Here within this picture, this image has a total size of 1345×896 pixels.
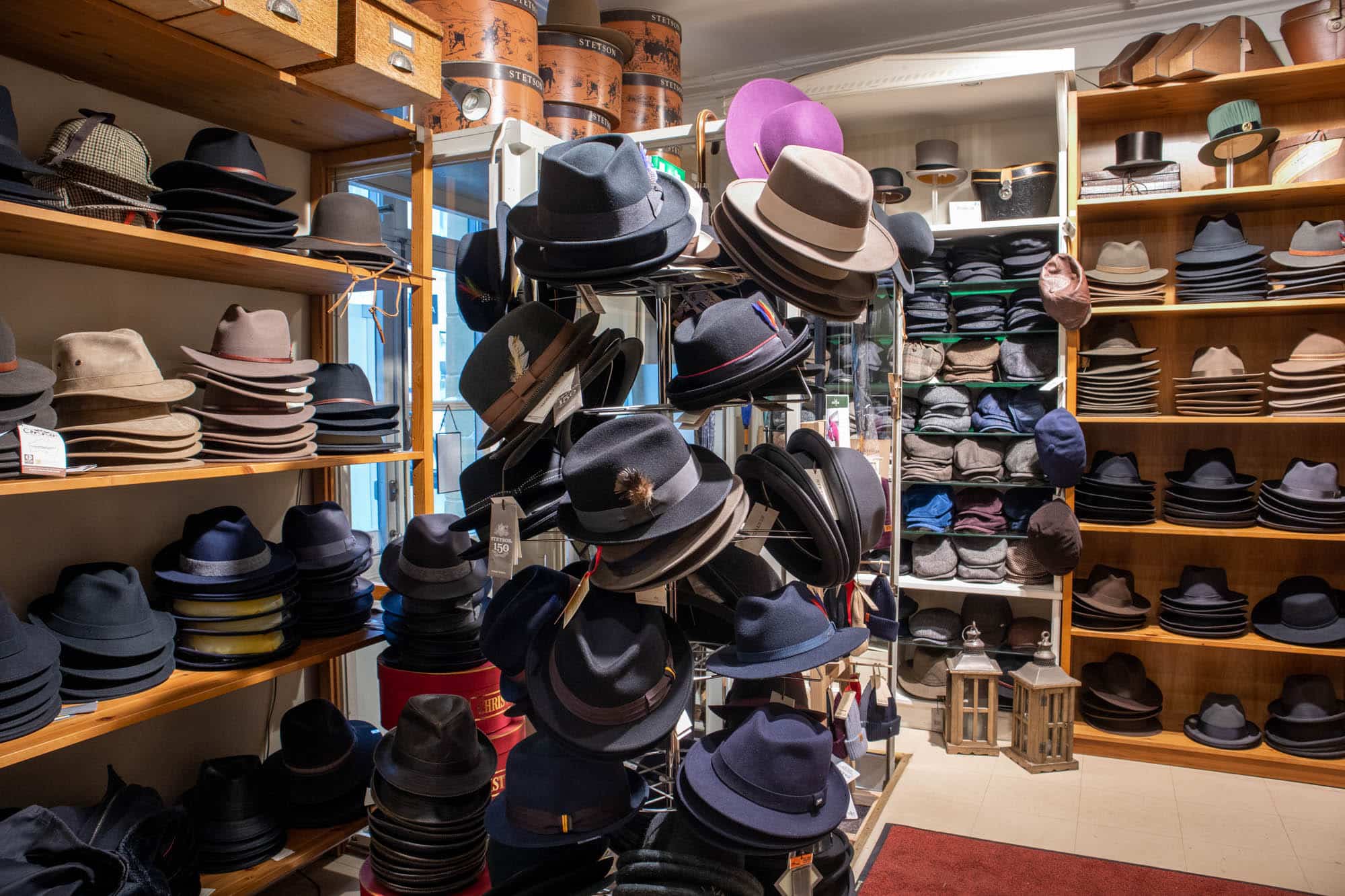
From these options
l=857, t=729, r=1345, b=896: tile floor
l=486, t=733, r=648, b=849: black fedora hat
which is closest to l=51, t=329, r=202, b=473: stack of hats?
l=486, t=733, r=648, b=849: black fedora hat

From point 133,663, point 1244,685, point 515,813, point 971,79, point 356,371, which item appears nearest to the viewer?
point 515,813

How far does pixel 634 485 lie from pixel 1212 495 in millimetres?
3176

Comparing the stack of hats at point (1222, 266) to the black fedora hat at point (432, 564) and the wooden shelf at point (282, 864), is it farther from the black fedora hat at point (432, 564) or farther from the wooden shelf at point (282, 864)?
the wooden shelf at point (282, 864)

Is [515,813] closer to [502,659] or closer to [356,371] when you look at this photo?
[502,659]

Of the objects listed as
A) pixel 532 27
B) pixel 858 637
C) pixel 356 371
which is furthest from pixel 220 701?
pixel 532 27

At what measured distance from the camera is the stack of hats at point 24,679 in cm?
167

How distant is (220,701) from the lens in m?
2.58

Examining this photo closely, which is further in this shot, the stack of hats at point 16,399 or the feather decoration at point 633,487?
the stack of hats at point 16,399

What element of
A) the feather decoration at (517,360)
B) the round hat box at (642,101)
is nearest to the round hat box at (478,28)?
the round hat box at (642,101)

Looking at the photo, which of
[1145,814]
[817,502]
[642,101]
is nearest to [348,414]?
[817,502]

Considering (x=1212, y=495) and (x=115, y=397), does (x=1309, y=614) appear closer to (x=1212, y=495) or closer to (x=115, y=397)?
(x=1212, y=495)

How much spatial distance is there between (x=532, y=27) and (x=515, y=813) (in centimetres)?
248

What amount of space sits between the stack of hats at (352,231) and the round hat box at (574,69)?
1039 millimetres

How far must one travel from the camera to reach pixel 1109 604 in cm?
380
